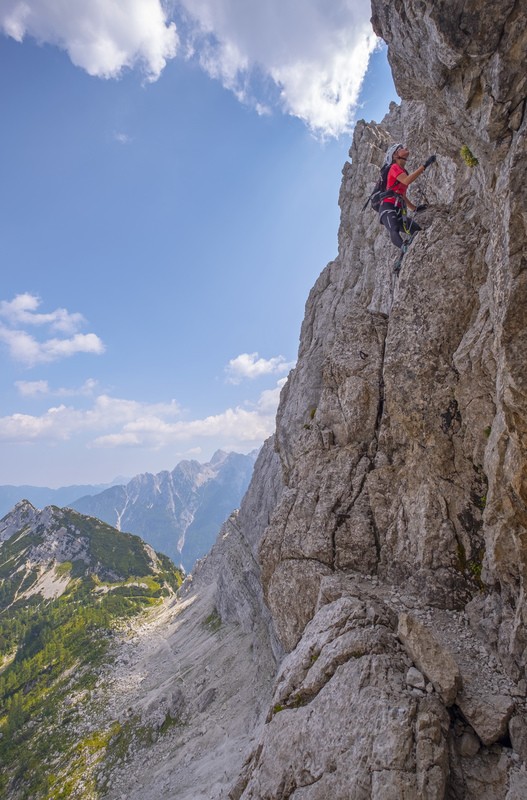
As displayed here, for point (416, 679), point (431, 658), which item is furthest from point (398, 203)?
point (416, 679)

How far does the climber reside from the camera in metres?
18.7

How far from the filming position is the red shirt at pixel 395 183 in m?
18.7

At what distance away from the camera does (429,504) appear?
15805 mm

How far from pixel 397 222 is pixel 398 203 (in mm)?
926

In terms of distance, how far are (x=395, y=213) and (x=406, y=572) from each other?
681 inches

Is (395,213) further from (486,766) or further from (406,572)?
(486,766)

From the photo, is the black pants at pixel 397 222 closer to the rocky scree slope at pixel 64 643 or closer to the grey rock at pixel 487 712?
the grey rock at pixel 487 712

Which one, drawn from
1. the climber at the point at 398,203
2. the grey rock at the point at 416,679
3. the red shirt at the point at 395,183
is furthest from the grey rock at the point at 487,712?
the red shirt at the point at 395,183

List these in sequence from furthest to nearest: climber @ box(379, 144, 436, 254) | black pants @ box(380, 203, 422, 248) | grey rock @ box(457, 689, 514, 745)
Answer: black pants @ box(380, 203, 422, 248), climber @ box(379, 144, 436, 254), grey rock @ box(457, 689, 514, 745)

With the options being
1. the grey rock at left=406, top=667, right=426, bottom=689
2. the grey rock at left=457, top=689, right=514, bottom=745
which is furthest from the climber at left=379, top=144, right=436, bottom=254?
the grey rock at left=457, top=689, right=514, bottom=745

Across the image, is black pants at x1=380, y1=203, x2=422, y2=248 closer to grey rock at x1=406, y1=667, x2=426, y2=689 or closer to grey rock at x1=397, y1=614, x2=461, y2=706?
grey rock at x1=397, y1=614, x2=461, y2=706

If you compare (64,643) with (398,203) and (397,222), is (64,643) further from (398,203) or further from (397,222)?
(398,203)

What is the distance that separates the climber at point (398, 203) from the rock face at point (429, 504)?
946mm

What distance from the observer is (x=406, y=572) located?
15.8 meters
